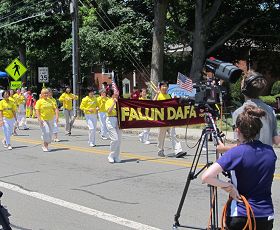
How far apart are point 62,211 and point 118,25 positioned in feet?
77.4

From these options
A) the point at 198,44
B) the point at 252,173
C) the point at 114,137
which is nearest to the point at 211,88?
the point at 252,173

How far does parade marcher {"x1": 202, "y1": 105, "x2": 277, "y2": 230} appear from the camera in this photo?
145 inches

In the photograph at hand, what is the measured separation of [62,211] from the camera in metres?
7.12

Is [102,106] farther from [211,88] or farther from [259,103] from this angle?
[259,103]

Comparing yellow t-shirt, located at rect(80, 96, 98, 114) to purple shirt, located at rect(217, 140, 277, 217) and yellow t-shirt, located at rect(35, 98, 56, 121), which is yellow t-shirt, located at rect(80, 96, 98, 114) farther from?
purple shirt, located at rect(217, 140, 277, 217)

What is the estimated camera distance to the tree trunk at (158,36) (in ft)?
78.9

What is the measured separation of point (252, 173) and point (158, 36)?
20.9 m

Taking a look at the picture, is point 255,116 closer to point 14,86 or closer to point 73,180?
→ point 73,180

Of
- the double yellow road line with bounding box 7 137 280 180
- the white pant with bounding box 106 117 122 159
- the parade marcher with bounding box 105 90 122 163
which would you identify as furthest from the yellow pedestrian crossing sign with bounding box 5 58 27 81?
the white pant with bounding box 106 117 122 159

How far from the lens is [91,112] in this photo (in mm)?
15773

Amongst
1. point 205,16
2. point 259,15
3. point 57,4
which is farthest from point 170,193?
point 57,4

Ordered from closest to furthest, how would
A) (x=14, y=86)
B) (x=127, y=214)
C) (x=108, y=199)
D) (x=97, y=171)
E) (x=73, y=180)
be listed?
(x=127, y=214), (x=108, y=199), (x=73, y=180), (x=97, y=171), (x=14, y=86)

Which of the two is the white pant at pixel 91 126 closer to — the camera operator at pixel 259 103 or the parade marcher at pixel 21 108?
the parade marcher at pixel 21 108

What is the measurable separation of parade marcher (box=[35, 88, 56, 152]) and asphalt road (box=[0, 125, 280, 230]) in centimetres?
54
